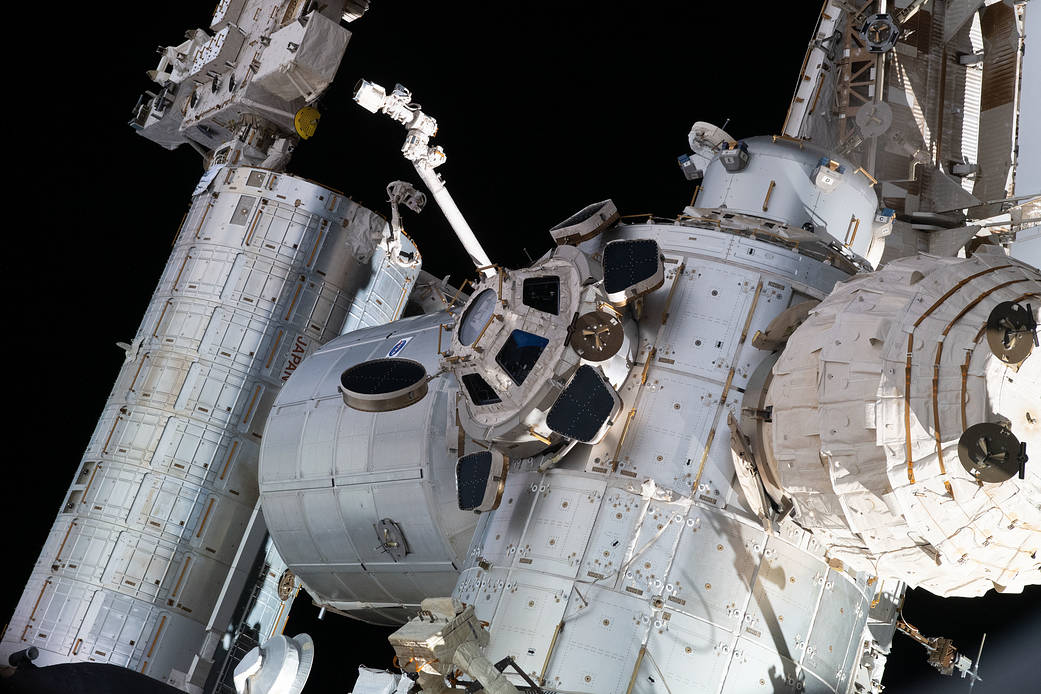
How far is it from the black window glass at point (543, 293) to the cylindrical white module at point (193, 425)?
704cm

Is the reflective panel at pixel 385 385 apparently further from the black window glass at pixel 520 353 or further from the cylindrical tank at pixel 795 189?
the cylindrical tank at pixel 795 189

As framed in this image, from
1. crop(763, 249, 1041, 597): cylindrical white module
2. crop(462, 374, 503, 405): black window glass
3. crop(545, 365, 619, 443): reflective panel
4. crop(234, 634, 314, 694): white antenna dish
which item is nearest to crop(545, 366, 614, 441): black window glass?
crop(545, 365, 619, 443): reflective panel

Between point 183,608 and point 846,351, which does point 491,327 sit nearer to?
point 846,351

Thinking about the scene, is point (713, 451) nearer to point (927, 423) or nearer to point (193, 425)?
point (927, 423)

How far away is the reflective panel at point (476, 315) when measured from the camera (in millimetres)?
10617

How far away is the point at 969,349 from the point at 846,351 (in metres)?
0.95

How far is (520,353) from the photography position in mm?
10195

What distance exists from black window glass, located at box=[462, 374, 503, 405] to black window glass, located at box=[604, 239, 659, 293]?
1480 millimetres

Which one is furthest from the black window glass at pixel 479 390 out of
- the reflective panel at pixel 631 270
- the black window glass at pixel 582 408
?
the reflective panel at pixel 631 270

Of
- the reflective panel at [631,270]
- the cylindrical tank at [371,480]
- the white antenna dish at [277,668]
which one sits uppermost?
the reflective panel at [631,270]

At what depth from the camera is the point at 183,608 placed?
15289 mm

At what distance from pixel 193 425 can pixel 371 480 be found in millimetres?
4727

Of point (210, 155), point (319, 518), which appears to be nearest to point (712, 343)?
point (319, 518)

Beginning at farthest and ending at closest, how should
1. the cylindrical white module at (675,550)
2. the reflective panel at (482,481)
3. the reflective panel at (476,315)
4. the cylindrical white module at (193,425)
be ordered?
1. the cylindrical white module at (193,425)
2. the reflective panel at (476,315)
3. the reflective panel at (482,481)
4. the cylindrical white module at (675,550)
